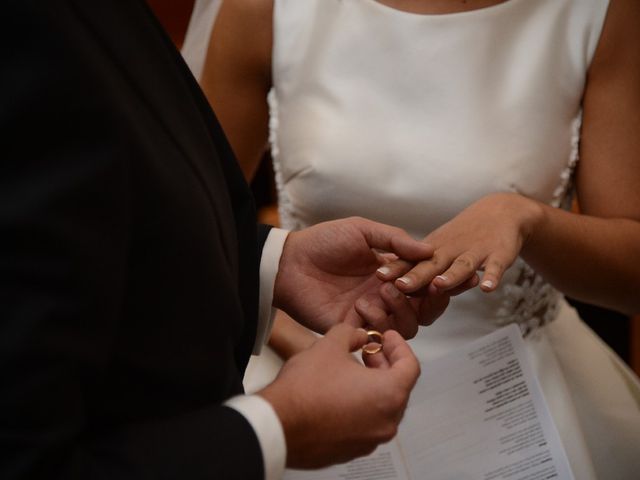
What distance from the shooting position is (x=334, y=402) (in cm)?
66

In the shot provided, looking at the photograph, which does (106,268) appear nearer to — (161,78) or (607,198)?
(161,78)

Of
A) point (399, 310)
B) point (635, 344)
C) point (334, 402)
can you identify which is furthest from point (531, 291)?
point (635, 344)

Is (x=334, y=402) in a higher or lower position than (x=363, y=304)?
higher

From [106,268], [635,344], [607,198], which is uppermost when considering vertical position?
[106,268]

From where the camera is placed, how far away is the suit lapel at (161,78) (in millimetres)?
617

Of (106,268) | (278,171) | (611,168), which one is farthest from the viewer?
(278,171)

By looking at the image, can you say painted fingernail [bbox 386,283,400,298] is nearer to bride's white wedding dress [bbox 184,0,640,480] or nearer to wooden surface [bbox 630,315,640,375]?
bride's white wedding dress [bbox 184,0,640,480]

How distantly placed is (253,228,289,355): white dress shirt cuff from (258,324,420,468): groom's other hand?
23cm

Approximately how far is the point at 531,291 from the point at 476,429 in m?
0.32

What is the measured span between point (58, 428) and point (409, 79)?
90cm

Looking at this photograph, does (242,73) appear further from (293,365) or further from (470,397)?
(293,365)

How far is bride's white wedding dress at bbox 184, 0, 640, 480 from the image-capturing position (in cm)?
124

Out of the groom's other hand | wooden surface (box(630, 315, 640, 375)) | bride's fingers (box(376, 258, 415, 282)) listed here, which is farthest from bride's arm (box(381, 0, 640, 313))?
wooden surface (box(630, 315, 640, 375))

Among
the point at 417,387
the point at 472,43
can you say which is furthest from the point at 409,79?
the point at 417,387
